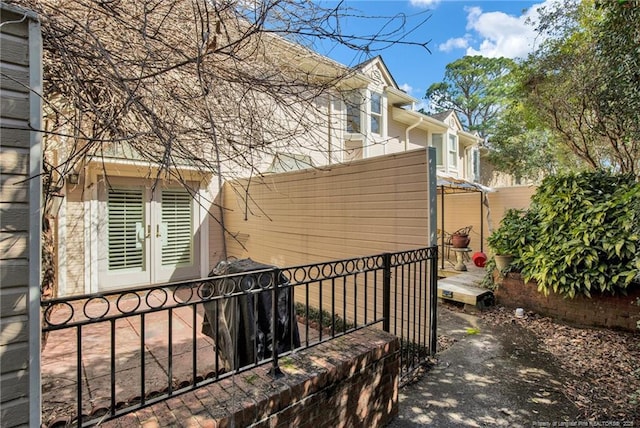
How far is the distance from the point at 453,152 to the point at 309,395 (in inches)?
562

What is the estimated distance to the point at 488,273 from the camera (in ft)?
20.3

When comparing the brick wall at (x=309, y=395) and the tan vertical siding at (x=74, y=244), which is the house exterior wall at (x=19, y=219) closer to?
the brick wall at (x=309, y=395)

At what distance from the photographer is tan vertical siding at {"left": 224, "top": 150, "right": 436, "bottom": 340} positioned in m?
3.80

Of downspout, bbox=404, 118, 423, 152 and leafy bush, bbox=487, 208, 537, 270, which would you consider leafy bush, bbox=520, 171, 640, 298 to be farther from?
downspout, bbox=404, 118, 423, 152

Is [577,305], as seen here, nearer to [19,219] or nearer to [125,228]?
[19,219]

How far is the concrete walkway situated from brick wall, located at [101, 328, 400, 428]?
0.42 metres

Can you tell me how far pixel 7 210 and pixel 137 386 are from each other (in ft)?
7.80

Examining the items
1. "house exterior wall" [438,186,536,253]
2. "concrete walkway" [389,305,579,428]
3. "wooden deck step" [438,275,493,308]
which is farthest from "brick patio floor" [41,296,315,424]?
"house exterior wall" [438,186,536,253]

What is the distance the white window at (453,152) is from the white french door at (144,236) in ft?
37.5

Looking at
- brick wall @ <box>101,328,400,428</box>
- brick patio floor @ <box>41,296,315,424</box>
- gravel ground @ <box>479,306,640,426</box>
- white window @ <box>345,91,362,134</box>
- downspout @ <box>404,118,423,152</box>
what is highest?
downspout @ <box>404,118,423,152</box>

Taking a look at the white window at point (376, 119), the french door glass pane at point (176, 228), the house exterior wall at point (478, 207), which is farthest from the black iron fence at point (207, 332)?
the white window at point (376, 119)

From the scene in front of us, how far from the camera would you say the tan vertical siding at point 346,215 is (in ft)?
12.5

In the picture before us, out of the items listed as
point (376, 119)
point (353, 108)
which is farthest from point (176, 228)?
point (376, 119)

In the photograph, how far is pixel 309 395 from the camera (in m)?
1.98
